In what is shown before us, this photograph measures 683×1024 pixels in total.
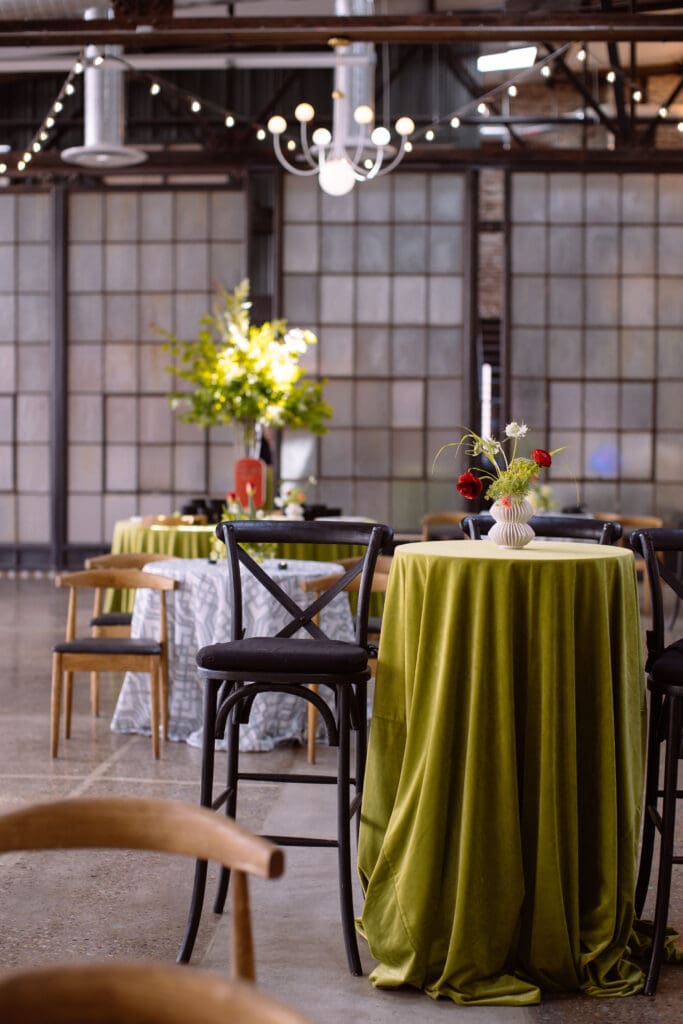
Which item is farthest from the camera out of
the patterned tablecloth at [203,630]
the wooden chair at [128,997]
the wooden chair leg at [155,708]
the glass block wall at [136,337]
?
the glass block wall at [136,337]

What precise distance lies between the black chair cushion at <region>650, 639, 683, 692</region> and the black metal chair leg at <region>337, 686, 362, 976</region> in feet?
2.30

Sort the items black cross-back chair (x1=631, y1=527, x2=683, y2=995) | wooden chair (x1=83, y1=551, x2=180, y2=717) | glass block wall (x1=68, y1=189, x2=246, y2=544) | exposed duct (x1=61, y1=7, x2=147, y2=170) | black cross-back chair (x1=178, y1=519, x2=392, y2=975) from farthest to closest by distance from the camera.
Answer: glass block wall (x1=68, y1=189, x2=246, y2=544) → exposed duct (x1=61, y1=7, x2=147, y2=170) → wooden chair (x1=83, y1=551, x2=180, y2=717) → black cross-back chair (x1=178, y1=519, x2=392, y2=975) → black cross-back chair (x1=631, y1=527, x2=683, y2=995)

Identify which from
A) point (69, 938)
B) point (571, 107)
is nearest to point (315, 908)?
point (69, 938)

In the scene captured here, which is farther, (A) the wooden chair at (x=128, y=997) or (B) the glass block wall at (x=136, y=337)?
(B) the glass block wall at (x=136, y=337)

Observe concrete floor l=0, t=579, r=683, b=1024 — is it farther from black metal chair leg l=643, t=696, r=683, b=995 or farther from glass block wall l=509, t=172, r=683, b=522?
glass block wall l=509, t=172, r=683, b=522

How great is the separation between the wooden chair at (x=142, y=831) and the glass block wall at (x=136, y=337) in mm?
9555

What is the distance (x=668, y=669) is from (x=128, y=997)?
6.28 ft

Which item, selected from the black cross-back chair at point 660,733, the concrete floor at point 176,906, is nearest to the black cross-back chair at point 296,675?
the concrete floor at point 176,906

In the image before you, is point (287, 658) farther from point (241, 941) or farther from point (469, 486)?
point (241, 941)

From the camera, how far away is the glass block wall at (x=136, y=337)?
11.0 metres

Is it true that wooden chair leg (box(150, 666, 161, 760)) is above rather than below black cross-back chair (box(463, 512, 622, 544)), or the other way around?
below

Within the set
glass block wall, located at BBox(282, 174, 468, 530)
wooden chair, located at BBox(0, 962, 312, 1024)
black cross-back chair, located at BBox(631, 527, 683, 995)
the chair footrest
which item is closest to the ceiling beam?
glass block wall, located at BBox(282, 174, 468, 530)

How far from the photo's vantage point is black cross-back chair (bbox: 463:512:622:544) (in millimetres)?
3203

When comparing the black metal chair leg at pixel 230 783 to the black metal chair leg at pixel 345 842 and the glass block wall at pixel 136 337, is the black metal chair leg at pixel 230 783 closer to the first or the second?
the black metal chair leg at pixel 345 842
